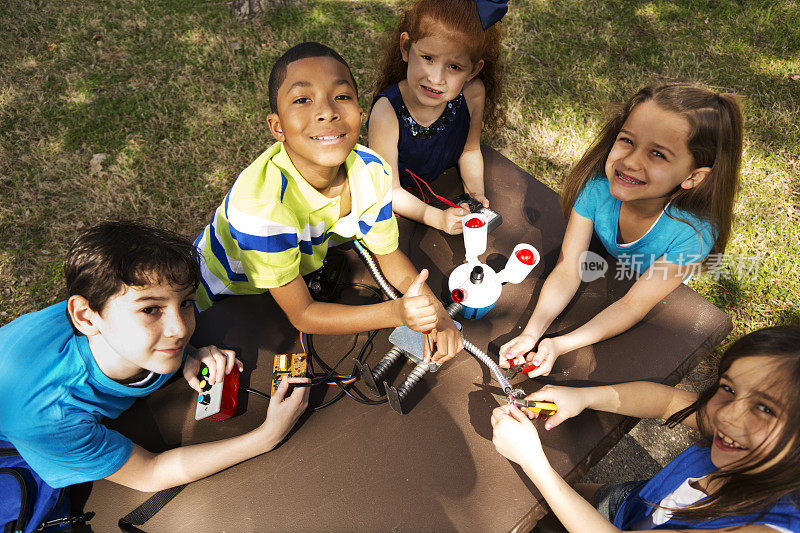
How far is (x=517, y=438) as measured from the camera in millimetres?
1390

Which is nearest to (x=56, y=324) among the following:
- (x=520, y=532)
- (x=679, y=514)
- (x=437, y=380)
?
(x=437, y=380)

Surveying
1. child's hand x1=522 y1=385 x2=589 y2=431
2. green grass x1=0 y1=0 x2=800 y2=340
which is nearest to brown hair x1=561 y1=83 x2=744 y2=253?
child's hand x1=522 y1=385 x2=589 y2=431

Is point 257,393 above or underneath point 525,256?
underneath

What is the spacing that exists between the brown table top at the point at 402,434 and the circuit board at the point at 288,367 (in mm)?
50

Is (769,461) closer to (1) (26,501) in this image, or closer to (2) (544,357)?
(2) (544,357)

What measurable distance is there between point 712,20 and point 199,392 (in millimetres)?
4882

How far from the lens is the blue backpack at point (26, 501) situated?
4.22 feet

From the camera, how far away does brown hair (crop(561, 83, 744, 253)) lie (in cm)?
150

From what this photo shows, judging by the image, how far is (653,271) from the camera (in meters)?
1.72

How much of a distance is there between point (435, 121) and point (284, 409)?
4.52ft

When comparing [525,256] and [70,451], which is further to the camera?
[525,256]

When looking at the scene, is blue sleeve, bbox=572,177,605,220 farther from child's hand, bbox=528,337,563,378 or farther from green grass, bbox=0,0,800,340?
green grass, bbox=0,0,800,340

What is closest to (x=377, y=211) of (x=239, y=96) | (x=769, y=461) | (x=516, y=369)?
(x=516, y=369)

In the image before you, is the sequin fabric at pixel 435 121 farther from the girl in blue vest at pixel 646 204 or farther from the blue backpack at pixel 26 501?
the blue backpack at pixel 26 501
